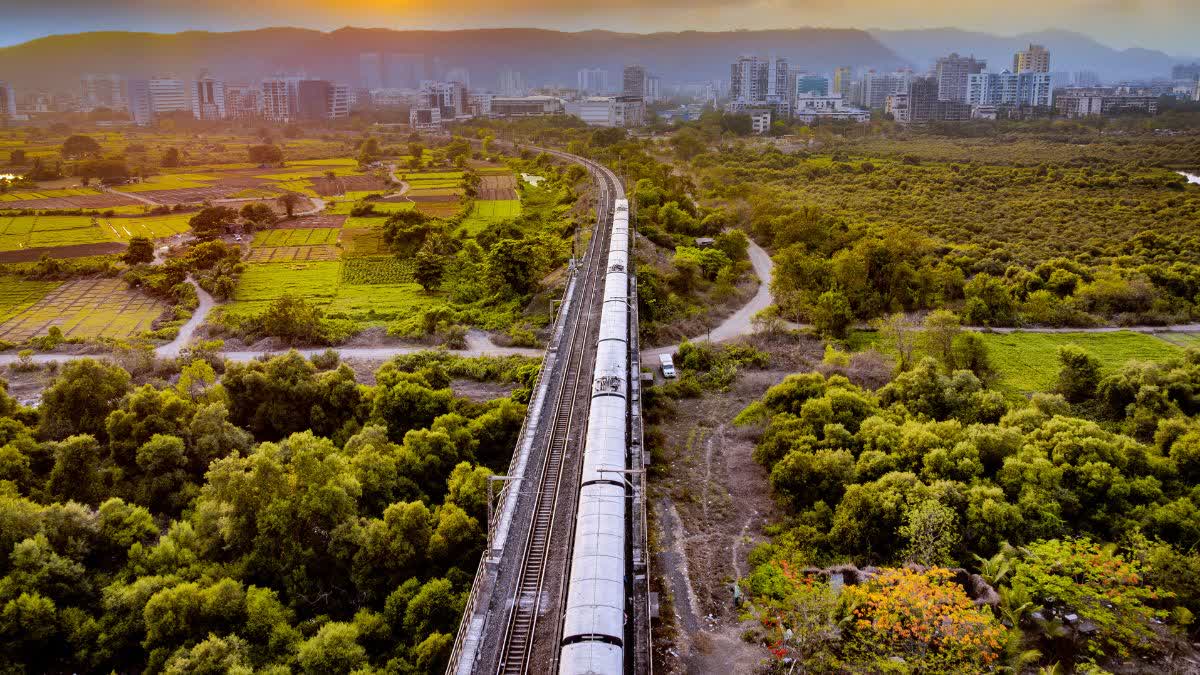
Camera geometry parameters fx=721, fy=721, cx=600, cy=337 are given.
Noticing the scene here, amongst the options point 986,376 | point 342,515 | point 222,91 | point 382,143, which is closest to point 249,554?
point 342,515

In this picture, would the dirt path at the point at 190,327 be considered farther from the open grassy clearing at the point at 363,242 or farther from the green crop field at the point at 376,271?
the open grassy clearing at the point at 363,242

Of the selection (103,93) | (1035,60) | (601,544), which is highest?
(1035,60)

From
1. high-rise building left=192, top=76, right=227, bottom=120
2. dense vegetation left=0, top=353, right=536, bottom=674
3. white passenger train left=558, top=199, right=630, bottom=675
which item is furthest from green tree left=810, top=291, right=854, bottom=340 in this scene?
high-rise building left=192, top=76, right=227, bottom=120

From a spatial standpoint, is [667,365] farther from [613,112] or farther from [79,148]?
[613,112]

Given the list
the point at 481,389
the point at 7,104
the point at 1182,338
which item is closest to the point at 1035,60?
the point at 1182,338

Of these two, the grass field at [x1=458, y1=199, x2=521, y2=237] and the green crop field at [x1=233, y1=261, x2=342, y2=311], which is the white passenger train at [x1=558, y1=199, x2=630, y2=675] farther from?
the grass field at [x1=458, y1=199, x2=521, y2=237]

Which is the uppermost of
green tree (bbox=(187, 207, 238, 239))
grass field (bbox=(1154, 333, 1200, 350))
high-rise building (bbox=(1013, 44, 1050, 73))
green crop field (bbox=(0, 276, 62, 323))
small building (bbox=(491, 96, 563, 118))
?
high-rise building (bbox=(1013, 44, 1050, 73))
